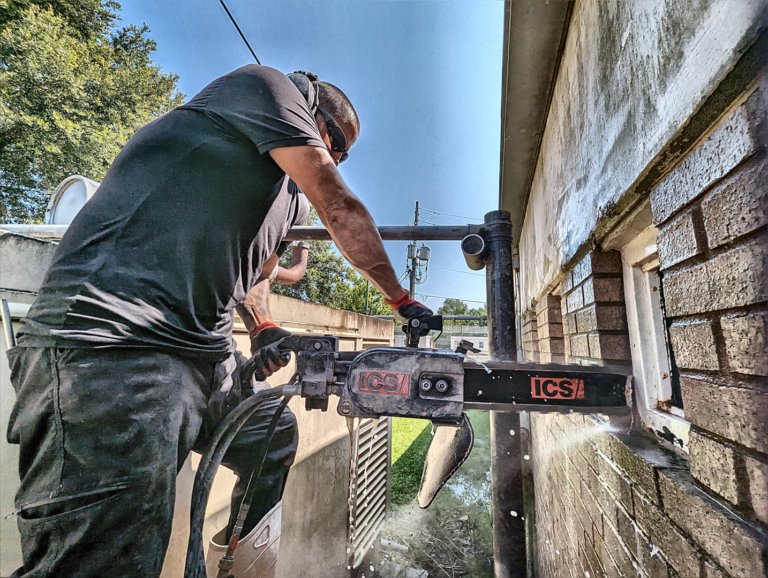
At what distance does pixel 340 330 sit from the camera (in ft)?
11.8

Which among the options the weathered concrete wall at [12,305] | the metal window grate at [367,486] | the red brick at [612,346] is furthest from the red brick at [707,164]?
the metal window grate at [367,486]

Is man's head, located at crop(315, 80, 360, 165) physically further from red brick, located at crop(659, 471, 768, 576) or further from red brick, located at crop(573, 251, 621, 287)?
red brick, located at crop(659, 471, 768, 576)

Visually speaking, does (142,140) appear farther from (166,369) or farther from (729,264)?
(729,264)

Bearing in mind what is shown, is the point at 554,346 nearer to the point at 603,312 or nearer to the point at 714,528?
the point at 603,312

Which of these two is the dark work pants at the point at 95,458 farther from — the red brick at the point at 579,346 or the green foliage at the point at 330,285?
the green foliage at the point at 330,285

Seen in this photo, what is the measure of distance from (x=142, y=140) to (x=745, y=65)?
4.81ft

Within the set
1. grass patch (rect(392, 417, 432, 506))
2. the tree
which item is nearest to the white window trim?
grass patch (rect(392, 417, 432, 506))

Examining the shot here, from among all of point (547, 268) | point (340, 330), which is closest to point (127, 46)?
point (340, 330)

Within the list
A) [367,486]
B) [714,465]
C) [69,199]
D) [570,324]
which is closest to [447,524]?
[367,486]

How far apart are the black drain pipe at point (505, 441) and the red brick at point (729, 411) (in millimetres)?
1333

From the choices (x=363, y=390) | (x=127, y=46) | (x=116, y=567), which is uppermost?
(x=127, y=46)

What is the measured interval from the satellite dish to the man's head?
4.46 feet

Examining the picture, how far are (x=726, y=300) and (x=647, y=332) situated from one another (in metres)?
0.69

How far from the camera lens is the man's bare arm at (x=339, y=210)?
3.45 feet
